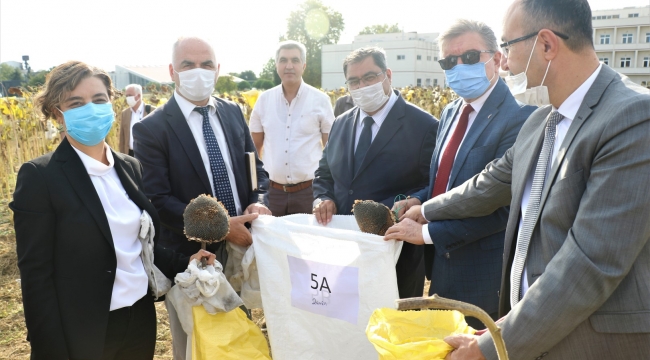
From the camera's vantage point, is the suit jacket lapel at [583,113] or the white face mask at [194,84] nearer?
the suit jacket lapel at [583,113]

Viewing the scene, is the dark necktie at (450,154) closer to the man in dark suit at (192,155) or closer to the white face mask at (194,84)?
the man in dark suit at (192,155)

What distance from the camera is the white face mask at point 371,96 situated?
10.8ft

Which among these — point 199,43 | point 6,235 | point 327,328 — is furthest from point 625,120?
point 6,235

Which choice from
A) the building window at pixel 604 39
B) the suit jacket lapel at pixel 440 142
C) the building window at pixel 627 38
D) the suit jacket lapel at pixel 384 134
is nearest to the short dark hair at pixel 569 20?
the suit jacket lapel at pixel 440 142

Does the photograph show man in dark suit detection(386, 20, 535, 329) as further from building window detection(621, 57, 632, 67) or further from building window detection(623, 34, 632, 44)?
building window detection(623, 34, 632, 44)

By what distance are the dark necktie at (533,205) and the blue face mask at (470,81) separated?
3.16ft

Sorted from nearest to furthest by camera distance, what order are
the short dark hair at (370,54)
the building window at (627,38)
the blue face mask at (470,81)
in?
the blue face mask at (470,81)
the short dark hair at (370,54)
the building window at (627,38)

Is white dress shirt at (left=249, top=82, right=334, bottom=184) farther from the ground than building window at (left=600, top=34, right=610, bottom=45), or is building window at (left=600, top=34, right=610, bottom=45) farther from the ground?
building window at (left=600, top=34, right=610, bottom=45)

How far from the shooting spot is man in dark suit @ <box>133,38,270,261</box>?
2941mm

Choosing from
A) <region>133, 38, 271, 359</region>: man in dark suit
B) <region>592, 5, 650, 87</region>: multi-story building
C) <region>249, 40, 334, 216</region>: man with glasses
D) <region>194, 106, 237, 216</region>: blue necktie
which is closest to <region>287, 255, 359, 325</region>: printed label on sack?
<region>133, 38, 271, 359</region>: man in dark suit

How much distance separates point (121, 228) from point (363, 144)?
1.60 meters

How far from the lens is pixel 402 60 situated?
55594 mm

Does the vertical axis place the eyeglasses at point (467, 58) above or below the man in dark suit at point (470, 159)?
above

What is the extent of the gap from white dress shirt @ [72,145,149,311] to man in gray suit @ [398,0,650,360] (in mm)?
1562
